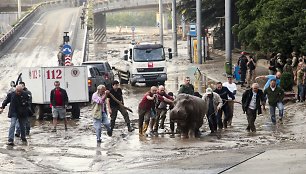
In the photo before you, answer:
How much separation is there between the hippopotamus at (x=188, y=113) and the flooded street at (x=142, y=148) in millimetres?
361

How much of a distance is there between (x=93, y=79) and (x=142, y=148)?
53.5ft

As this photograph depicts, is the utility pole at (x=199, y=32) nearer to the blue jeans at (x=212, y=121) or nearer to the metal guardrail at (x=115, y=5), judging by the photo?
the blue jeans at (x=212, y=121)

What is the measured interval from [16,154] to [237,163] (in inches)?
249

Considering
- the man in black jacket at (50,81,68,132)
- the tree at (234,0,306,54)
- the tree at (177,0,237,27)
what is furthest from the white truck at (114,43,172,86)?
the tree at (177,0,237,27)

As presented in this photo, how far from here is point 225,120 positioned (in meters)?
25.1

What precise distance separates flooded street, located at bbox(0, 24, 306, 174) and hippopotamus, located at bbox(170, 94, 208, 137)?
0.36 m

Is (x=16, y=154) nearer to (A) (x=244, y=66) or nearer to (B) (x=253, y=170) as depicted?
(B) (x=253, y=170)

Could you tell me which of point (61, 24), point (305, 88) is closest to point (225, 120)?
point (305, 88)

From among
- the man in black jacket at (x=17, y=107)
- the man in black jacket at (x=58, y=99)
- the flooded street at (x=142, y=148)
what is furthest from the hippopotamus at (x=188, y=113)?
the man in black jacket at (x=58, y=99)

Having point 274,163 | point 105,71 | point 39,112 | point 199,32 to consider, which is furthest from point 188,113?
point 199,32

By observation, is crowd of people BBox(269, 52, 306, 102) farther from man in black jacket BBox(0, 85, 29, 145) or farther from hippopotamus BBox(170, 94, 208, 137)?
man in black jacket BBox(0, 85, 29, 145)

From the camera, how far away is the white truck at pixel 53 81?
30.7 m

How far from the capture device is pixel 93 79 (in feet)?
122

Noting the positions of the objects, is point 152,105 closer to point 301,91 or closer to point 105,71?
point 301,91
